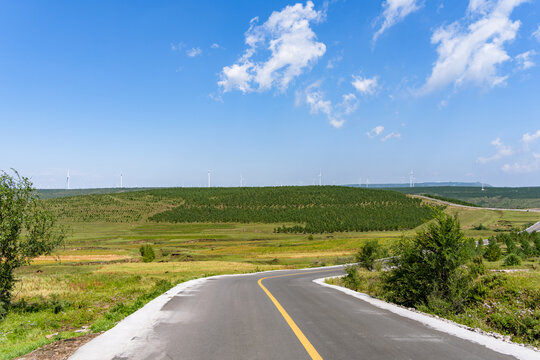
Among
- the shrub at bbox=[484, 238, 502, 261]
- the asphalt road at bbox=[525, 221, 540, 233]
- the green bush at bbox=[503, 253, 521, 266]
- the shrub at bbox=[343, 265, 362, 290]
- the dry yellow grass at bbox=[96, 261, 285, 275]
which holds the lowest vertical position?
the asphalt road at bbox=[525, 221, 540, 233]

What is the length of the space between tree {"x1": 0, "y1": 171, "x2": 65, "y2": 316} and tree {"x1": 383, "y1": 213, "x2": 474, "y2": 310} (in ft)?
56.5

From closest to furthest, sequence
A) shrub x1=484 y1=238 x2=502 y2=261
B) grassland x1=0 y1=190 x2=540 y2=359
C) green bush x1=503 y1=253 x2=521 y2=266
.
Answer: grassland x1=0 y1=190 x2=540 y2=359 < green bush x1=503 y1=253 x2=521 y2=266 < shrub x1=484 y1=238 x2=502 y2=261

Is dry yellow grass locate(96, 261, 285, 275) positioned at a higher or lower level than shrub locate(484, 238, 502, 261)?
lower

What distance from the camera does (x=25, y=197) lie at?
17531 mm

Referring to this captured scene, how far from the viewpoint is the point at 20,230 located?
17078 mm

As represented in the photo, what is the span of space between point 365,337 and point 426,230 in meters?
8.64

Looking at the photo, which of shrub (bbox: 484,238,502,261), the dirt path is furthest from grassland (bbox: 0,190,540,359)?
shrub (bbox: 484,238,502,261)

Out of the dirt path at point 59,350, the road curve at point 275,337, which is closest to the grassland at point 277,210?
the road curve at point 275,337

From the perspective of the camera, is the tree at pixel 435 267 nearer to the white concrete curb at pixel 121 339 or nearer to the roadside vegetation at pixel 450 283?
the roadside vegetation at pixel 450 283

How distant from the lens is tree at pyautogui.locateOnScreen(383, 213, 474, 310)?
12719mm

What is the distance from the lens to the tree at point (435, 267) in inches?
501

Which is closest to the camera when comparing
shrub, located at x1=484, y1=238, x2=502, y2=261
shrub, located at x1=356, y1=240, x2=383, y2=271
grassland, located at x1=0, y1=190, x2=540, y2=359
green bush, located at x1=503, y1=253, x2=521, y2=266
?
grassland, located at x1=0, y1=190, x2=540, y2=359

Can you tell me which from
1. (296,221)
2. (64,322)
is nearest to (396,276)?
(64,322)

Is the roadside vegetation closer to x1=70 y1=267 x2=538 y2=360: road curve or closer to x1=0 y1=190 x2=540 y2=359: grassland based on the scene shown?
x1=0 y1=190 x2=540 y2=359: grassland
